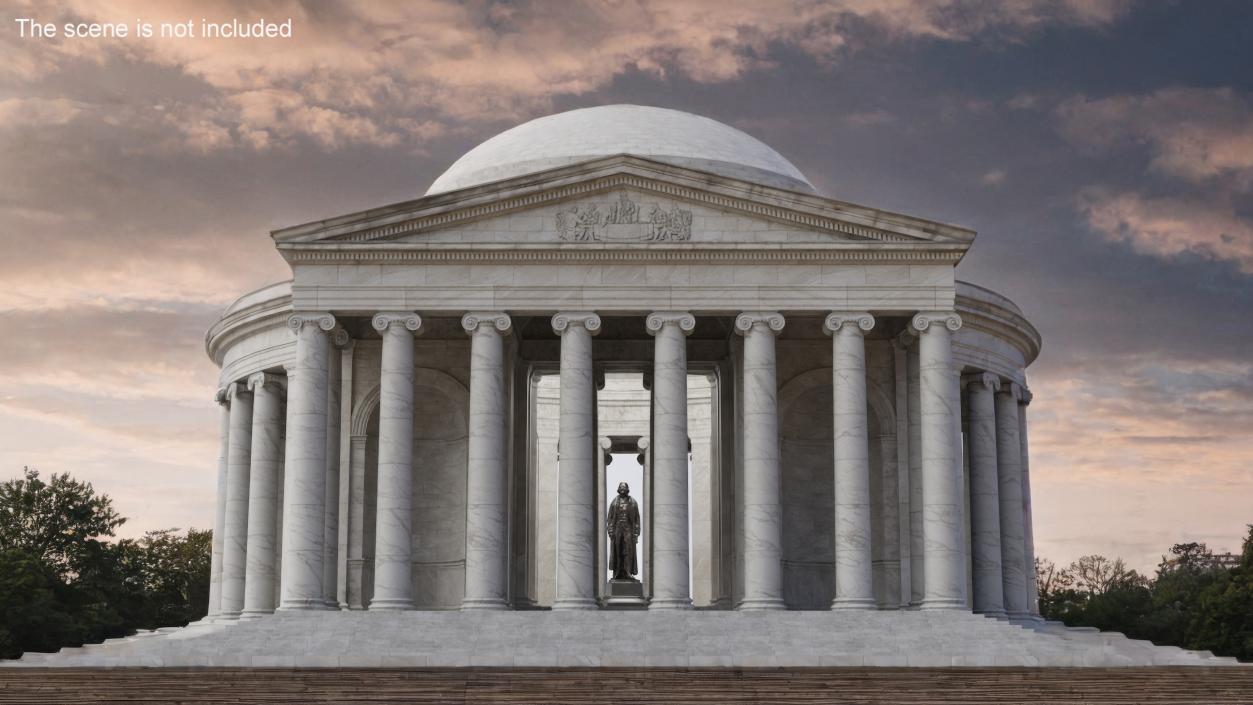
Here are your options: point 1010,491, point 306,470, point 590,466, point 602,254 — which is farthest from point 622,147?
point 1010,491

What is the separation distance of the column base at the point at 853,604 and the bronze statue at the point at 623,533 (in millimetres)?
22324

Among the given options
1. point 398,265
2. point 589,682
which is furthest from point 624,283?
point 589,682

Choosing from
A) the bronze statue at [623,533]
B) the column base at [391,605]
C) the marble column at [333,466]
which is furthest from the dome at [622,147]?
the column base at [391,605]

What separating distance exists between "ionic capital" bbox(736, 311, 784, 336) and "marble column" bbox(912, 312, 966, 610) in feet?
18.0

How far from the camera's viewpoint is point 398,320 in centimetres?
6266

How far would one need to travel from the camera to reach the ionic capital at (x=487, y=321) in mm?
62469

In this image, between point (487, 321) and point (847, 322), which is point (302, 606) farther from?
point (847, 322)

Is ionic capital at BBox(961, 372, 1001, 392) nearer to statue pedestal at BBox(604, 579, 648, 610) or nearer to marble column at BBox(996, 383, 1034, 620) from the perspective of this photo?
marble column at BBox(996, 383, 1034, 620)

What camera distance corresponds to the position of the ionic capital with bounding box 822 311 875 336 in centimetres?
6256

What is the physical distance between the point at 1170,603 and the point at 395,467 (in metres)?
69.8

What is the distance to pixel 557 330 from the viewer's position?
6297 cm

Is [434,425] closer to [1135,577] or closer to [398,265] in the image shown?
[398,265]

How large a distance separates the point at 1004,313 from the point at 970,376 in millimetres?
3478

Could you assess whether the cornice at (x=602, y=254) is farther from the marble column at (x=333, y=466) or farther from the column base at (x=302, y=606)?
the column base at (x=302, y=606)
